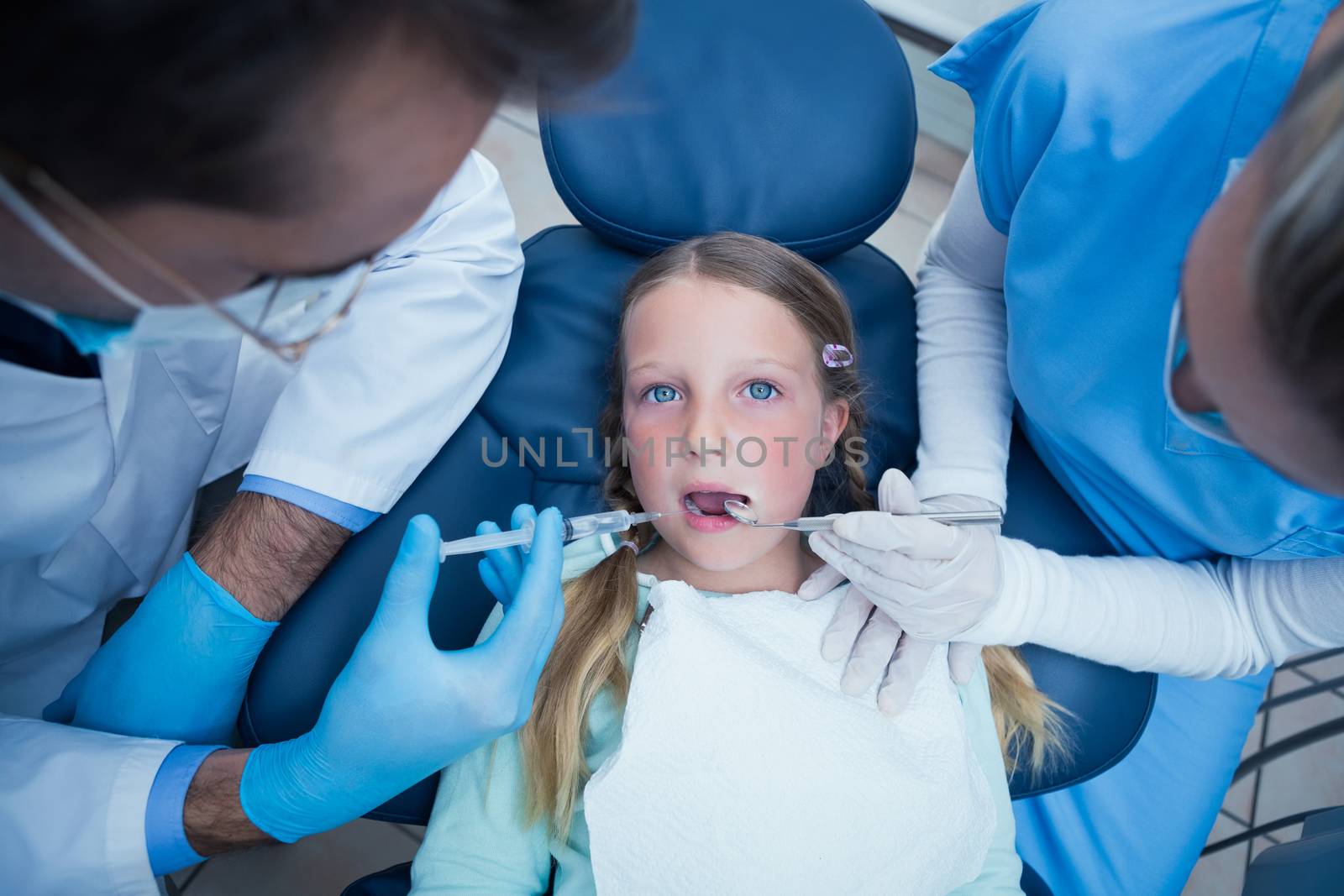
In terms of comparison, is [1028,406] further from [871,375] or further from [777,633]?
[777,633]

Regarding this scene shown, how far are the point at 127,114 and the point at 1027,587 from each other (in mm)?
1175

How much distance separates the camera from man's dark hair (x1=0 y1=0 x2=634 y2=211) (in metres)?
0.46

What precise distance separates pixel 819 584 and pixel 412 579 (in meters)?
0.62

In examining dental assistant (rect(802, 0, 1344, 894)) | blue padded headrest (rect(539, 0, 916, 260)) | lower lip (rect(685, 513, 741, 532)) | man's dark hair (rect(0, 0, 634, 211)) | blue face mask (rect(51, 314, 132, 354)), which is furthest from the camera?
blue padded headrest (rect(539, 0, 916, 260))

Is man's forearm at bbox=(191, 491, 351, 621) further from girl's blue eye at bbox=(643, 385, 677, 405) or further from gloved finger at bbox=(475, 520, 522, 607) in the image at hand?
girl's blue eye at bbox=(643, 385, 677, 405)

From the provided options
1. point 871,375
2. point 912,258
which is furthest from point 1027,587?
point 912,258

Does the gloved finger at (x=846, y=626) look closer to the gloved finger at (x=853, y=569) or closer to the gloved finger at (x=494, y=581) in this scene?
the gloved finger at (x=853, y=569)

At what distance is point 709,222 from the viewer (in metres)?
1.46

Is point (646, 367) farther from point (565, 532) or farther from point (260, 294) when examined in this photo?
point (260, 294)

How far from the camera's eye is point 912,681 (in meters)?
1.21

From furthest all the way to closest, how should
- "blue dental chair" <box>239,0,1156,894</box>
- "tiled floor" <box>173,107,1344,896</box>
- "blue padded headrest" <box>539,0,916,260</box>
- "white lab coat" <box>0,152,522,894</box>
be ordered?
"tiled floor" <box>173,107,1344,896</box>
"blue padded headrest" <box>539,0,916,260</box>
"blue dental chair" <box>239,0,1156,894</box>
"white lab coat" <box>0,152,522,894</box>

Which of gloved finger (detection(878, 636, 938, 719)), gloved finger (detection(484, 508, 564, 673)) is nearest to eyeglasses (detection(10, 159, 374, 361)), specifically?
gloved finger (detection(484, 508, 564, 673))

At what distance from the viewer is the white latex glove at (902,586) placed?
43.8 inches

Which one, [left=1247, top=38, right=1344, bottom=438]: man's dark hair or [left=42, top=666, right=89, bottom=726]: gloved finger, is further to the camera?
[left=42, top=666, right=89, bottom=726]: gloved finger
